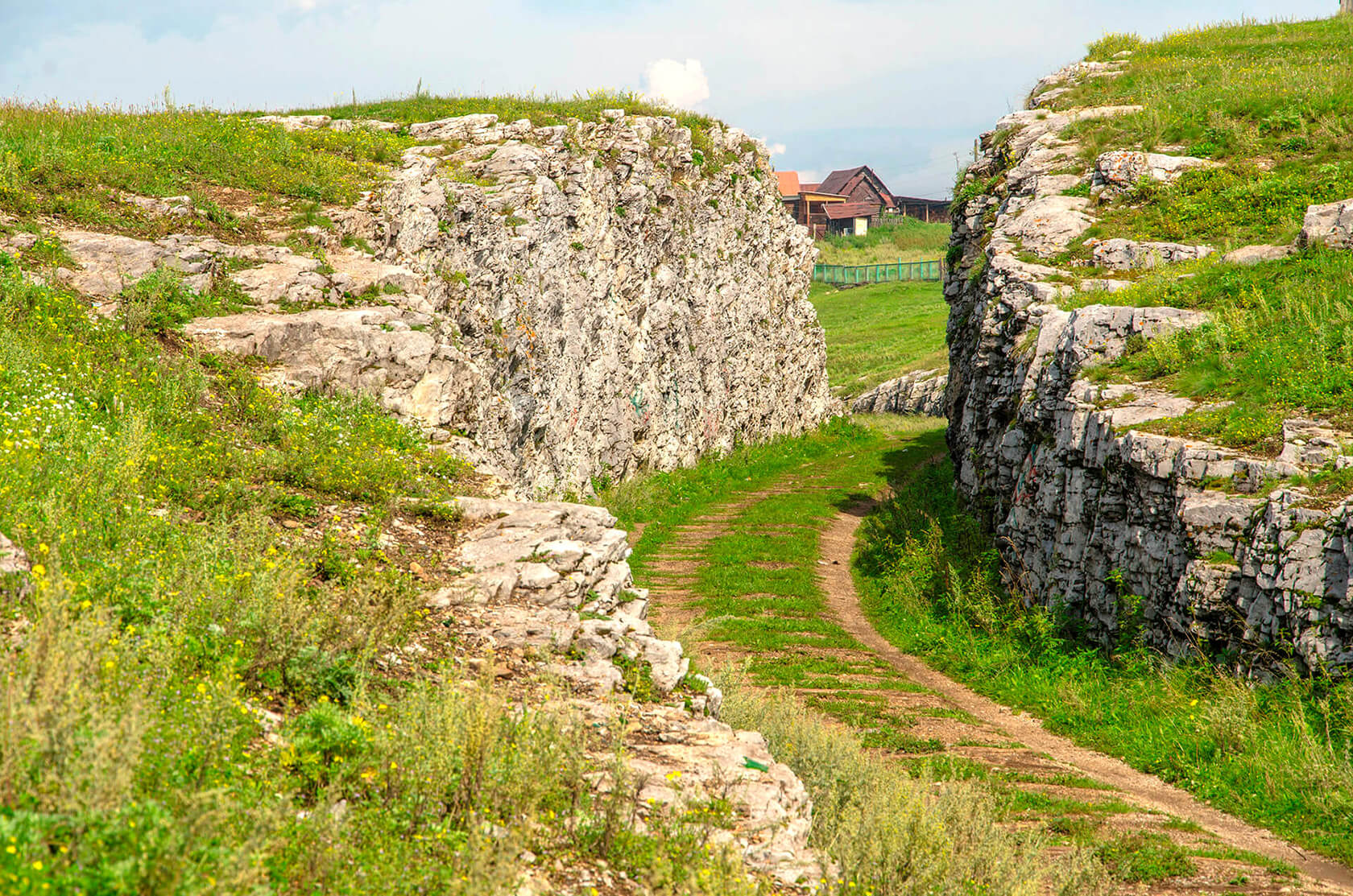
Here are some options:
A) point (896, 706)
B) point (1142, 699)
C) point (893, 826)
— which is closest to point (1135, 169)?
point (1142, 699)

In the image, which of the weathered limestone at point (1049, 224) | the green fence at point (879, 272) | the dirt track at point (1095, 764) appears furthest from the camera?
the green fence at point (879, 272)

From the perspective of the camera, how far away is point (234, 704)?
5492mm

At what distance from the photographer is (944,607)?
17938 millimetres

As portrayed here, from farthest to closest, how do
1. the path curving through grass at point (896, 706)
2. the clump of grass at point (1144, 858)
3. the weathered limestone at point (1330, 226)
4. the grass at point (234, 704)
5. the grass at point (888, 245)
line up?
the grass at point (888, 245) < the weathered limestone at point (1330, 226) < the path curving through grass at point (896, 706) < the clump of grass at point (1144, 858) < the grass at point (234, 704)

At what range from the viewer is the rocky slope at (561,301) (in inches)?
568

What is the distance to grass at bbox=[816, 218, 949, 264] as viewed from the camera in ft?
294

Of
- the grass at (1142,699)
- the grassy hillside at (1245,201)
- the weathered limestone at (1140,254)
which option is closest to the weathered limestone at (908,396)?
the grassy hillside at (1245,201)

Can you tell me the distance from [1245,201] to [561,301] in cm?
1641

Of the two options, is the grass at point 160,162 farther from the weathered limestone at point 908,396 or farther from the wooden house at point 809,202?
the wooden house at point 809,202

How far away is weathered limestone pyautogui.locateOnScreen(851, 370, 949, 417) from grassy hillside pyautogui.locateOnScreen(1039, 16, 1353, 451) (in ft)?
62.0

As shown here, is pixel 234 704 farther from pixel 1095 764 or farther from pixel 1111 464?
pixel 1111 464

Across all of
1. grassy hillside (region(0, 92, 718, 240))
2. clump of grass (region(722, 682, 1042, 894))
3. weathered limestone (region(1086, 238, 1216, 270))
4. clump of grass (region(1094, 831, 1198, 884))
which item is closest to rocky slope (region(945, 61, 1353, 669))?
weathered limestone (region(1086, 238, 1216, 270))

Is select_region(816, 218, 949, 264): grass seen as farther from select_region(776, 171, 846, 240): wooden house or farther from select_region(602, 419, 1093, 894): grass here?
select_region(602, 419, 1093, 894): grass

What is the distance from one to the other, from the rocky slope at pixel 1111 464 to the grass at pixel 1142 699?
528mm
